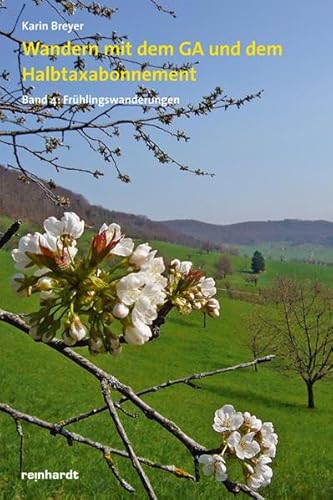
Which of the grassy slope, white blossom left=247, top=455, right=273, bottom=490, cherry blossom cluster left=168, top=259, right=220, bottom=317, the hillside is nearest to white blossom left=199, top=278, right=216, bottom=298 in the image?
cherry blossom cluster left=168, top=259, right=220, bottom=317

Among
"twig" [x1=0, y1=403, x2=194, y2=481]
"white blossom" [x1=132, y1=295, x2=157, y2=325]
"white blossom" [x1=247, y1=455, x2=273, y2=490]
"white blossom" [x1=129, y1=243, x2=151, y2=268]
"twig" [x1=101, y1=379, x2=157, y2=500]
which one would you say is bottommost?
"white blossom" [x1=247, y1=455, x2=273, y2=490]

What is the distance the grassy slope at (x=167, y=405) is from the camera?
9055 millimetres

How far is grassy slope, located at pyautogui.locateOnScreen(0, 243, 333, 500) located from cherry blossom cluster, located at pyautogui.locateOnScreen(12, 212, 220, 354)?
716 centimetres

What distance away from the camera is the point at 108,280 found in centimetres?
124

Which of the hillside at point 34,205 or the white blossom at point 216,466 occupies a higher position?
the hillside at point 34,205

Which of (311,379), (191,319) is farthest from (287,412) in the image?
(191,319)

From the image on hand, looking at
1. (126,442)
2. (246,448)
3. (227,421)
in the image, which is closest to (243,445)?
(246,448)

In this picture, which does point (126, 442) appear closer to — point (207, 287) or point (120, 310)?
point (120, 310)

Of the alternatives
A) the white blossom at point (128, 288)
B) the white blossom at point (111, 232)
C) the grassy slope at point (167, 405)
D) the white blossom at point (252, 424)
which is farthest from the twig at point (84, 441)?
the grassy slope at point (167, 405)

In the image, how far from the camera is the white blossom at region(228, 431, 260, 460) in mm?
1725

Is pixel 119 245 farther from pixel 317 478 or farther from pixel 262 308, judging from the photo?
pixel 262 308

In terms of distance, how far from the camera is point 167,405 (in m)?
26.4

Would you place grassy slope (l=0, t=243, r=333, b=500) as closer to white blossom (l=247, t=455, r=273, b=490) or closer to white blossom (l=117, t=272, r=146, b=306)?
white blossom (l=247, t=455, r=273, b=490)

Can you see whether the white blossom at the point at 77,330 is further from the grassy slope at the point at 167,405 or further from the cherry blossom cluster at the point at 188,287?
the grassy slope at the point at 167,405
